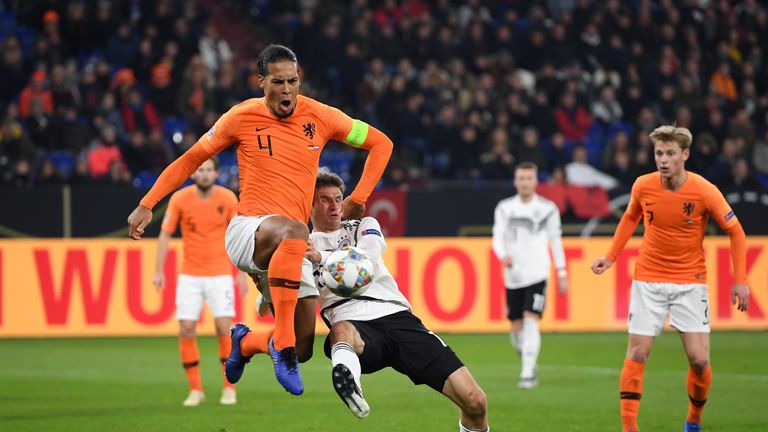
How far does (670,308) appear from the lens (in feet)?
27.7

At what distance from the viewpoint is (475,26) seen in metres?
22.0

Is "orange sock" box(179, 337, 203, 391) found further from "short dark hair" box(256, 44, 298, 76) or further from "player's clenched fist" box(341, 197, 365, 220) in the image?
"short dark hair" box(256, 44, 298, 76)

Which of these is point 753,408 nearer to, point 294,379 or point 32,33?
point 294,379

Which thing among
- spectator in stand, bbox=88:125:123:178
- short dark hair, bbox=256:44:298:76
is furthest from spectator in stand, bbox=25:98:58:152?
short dark hair, bbox=256:44:298:76

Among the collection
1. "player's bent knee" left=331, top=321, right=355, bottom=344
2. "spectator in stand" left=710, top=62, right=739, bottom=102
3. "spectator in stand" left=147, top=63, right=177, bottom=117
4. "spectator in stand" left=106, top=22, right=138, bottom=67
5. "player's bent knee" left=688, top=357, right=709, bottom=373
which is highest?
"spectator in stand" left=106, top=22, right=138, bottom=67

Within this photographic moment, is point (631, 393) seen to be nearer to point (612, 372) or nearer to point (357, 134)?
point (357, 134)

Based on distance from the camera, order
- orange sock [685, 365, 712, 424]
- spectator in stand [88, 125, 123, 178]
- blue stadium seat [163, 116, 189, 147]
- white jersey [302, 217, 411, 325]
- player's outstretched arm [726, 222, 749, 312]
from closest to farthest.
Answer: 1. white jersey [302, 217, 411, 325]
2. player's outstretched arm [726, 222, 749, 312]
3. orange sock [685, 365, 712, 424]
4. spectator in stand [88, 125, 123, 178]
5. blue stadium seat [163, 116, 189, 147]

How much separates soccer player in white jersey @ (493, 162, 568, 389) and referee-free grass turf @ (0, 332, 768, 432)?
0.76 metres

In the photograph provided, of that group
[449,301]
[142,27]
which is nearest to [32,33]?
[142,27]

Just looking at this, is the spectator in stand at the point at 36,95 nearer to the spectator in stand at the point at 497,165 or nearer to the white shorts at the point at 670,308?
the spectator in stand at the point at 497,165

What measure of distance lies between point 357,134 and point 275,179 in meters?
0.64

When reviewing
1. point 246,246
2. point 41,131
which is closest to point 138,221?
point 246,246

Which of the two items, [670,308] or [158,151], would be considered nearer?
[670,308]

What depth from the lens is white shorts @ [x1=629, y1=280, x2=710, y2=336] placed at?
329 inches
